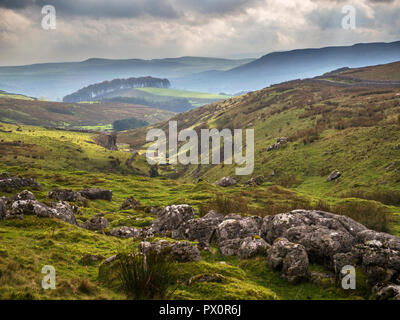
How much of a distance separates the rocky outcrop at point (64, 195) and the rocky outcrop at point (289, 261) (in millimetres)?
34271

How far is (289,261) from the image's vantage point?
1955 centimetres

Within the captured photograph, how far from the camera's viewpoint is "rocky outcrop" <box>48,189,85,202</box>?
144 feet

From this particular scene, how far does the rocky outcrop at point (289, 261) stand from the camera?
19.0m

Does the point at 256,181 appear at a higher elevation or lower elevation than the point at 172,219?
lower

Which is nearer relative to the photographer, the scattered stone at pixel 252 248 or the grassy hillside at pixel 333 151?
the scattered stone at pixel 252 248

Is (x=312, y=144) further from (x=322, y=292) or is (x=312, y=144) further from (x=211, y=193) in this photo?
(x=322, y=292)

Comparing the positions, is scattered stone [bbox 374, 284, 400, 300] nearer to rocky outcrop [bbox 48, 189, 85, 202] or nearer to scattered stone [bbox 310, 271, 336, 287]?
scattered stone [bbox 310, 271, 336, 287]

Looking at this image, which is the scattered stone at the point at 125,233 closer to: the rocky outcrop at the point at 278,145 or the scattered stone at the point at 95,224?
the scattered stone at the point at 95,224

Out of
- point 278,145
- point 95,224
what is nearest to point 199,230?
point 95,224

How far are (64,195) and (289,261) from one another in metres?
37.1

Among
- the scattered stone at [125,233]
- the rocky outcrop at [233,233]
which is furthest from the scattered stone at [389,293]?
the scattered stone at [125,233]

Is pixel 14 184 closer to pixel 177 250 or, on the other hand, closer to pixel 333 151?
pixel 177 250

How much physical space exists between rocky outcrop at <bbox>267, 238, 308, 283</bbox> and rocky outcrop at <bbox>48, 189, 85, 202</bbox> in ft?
112
